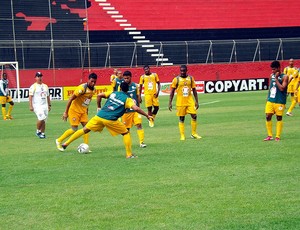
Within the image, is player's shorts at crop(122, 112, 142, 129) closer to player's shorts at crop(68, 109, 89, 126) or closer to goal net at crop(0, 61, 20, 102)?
player's shorts at crop(68, 109, 89, 126)

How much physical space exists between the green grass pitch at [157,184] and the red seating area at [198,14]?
115ft

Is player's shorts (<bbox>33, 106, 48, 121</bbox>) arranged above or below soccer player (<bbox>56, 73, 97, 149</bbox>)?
below

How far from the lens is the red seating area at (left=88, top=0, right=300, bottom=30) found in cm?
5234

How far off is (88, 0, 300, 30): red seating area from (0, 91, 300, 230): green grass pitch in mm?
35094

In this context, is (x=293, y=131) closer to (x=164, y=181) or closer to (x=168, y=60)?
(x=164, y=181)

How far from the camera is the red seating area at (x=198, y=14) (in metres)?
52.3

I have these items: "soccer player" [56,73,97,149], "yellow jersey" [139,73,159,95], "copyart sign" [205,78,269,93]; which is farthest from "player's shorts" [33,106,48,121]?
"copyart sign" [205,78,269,93]

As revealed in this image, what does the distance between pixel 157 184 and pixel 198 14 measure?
148 ft

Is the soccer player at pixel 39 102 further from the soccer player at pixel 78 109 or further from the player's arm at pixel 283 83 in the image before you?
the player's arm at pixel 283 83

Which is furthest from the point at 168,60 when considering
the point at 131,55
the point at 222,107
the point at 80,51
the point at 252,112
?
the point at 252,112

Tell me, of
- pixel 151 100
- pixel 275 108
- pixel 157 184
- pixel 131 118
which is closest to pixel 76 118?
pixel 131 118

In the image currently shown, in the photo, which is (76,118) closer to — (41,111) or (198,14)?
(41,111)

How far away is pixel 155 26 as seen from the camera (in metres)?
52.7

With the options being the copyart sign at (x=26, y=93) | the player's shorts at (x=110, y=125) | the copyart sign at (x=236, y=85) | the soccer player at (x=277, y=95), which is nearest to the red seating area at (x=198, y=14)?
the copyart sign at (x=236, y=85)
